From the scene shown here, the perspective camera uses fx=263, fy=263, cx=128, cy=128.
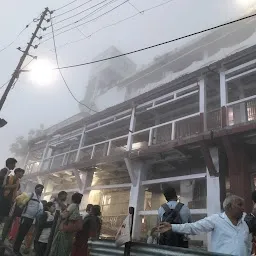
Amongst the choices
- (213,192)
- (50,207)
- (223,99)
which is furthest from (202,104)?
(50,207)

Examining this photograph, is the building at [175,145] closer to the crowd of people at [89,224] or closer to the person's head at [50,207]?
the crowd of people at [89,224]

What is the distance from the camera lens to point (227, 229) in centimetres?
286

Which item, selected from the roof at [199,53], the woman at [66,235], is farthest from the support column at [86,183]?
the woman at [66,235]

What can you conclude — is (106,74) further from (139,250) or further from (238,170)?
(139,250)

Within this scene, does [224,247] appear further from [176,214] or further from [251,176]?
[251,176]

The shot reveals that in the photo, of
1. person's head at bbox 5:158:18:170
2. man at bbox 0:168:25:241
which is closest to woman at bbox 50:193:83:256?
man at bbox 0:168:25:241

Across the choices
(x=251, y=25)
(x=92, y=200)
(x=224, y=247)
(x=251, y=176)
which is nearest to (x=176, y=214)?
(x=224, y=247)

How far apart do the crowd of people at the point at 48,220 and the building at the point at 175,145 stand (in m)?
4.39

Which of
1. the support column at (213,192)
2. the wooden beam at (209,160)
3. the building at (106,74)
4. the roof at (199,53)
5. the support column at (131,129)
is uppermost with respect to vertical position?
the building at (106,74)

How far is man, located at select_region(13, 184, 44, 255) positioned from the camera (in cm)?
592

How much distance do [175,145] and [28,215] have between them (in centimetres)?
530

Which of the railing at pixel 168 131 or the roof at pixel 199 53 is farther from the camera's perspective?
the roof at pixel 199 53

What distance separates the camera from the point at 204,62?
18.6 m

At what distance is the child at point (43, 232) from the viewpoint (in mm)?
6047
